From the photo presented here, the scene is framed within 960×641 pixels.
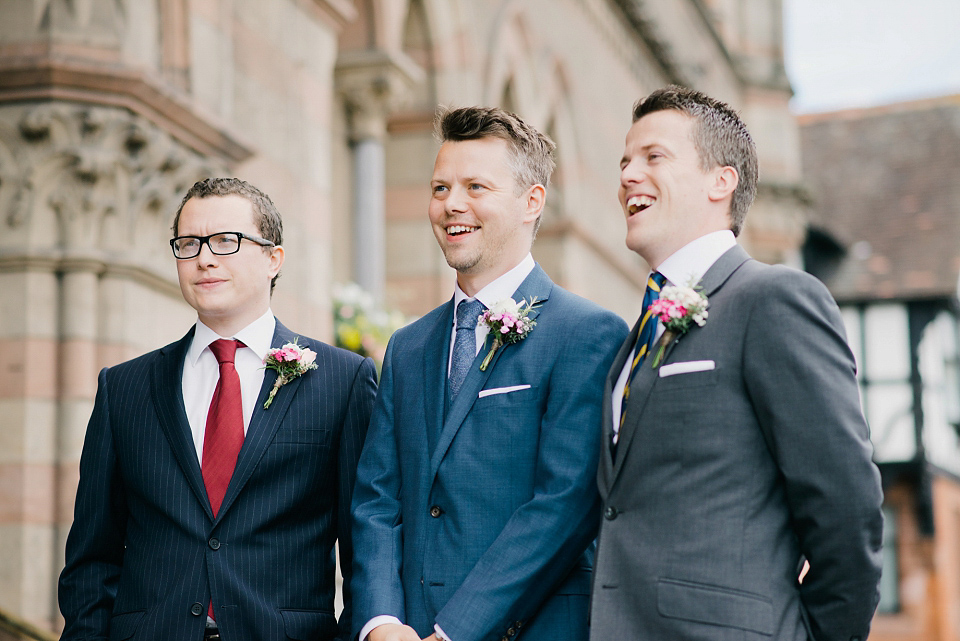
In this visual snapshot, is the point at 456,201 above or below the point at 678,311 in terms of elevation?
above

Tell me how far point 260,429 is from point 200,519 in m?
0.26

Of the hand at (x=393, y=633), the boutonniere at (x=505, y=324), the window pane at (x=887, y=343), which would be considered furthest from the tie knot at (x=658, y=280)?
the window pane at (x=887, y=343)

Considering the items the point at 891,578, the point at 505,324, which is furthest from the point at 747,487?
the point at 891,578

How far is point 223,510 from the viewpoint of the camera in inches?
113

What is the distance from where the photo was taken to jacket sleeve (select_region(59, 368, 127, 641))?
2.91m

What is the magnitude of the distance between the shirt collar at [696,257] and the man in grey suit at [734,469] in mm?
14

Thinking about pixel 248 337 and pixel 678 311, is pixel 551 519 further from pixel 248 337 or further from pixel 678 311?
pixel 248 337

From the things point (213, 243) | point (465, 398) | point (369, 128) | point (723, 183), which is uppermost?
point (369, 128)

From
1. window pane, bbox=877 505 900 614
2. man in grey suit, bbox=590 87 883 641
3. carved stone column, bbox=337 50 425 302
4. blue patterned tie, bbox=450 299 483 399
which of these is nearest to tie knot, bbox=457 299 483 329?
blue patterned tie, bbox=450 299 483 399

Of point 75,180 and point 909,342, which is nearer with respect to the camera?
point 75,180

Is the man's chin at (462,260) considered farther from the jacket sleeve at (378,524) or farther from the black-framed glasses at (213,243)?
the black-framed glasses at (213,243)

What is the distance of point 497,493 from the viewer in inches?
109

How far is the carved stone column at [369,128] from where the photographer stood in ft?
26.2

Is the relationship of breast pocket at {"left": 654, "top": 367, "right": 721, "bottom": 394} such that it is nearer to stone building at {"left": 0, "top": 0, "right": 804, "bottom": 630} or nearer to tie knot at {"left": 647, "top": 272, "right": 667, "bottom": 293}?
tie knot at {"left": 647, "top": 272, "right": 667, "bottom": 293}
